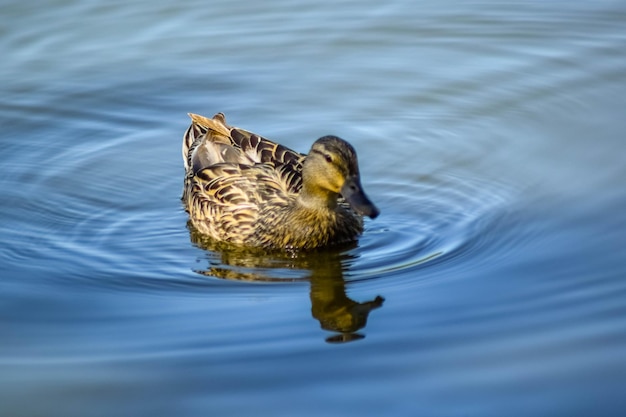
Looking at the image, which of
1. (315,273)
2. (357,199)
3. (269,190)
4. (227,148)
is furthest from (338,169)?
(227,148)

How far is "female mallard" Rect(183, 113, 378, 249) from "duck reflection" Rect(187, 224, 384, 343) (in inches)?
5.8

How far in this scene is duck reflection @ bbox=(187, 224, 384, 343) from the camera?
307 inches

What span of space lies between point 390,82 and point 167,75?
249 centimetres

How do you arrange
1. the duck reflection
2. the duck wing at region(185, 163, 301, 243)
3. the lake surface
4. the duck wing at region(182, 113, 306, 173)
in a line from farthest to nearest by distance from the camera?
1. the duck wing at region(182, 113, 306, 173)
2. the duck wing at region(185, 163, 301, 243)
3. the duck reflection
4. the lake surface

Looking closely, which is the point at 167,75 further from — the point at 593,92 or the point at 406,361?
the point at 406,361

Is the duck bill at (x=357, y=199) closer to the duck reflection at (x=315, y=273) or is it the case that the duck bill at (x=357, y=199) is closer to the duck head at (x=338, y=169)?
the duck head at (x=338, y=169)

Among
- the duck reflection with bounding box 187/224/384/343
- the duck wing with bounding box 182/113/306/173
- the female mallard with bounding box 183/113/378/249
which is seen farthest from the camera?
the duck wing with bounding box 182/113/306/173

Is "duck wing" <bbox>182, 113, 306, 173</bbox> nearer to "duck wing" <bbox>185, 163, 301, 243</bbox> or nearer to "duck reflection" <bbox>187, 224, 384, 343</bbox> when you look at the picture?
"duck wing" <bbox>185, 163, 301, 243</bbox>

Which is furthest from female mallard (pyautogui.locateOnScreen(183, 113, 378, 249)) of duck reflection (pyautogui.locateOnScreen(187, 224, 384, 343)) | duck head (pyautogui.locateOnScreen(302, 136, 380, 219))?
duck reflection (pyautogui.locateOnScreen(187, 224, 384, 343))

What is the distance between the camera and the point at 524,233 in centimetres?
908

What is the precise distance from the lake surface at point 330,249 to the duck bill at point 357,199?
46 cm

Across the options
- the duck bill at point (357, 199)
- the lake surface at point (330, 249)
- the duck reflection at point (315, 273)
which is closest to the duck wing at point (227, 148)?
the lake surface at point (330, 249)

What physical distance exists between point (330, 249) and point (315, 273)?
23.5 inches

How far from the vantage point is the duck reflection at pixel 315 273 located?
7.81 metres
